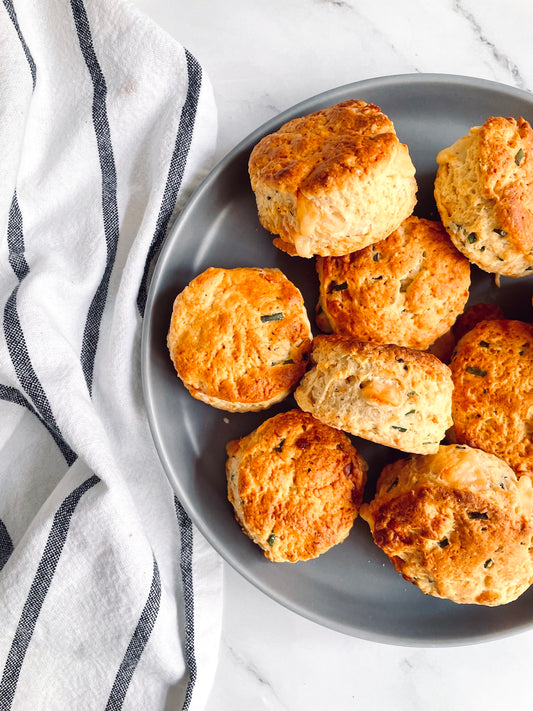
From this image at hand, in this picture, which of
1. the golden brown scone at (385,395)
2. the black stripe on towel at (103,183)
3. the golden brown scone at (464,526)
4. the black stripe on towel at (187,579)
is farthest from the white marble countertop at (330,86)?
the golden brown scone at (385,395)

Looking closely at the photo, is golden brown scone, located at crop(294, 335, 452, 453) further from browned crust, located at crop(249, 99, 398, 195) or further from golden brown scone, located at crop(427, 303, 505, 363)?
browned crust, located at crop(249, 99, 398, 195)

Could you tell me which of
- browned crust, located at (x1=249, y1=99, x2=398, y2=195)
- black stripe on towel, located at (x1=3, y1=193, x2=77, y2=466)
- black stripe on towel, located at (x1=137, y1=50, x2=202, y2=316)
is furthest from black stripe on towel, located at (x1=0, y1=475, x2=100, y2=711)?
browned crust, located at (x1=249, y1=99, x2=398, y2=195)

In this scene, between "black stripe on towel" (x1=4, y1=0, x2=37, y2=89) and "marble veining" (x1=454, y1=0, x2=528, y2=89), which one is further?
"marble veining" (x1=454, y1=0, x2=528, y2=89)

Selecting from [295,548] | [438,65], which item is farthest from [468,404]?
[438,65]

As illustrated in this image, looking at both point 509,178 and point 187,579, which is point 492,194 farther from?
point 187,579

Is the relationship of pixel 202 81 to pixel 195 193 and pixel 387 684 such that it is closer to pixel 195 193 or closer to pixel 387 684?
pixel 195 193

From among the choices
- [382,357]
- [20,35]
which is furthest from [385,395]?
[20,35]

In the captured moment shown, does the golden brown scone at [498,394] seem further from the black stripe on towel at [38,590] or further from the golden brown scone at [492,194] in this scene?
the black stripe on towel at [38,590]

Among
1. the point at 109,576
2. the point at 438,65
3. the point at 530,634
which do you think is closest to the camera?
the point at 109,576
